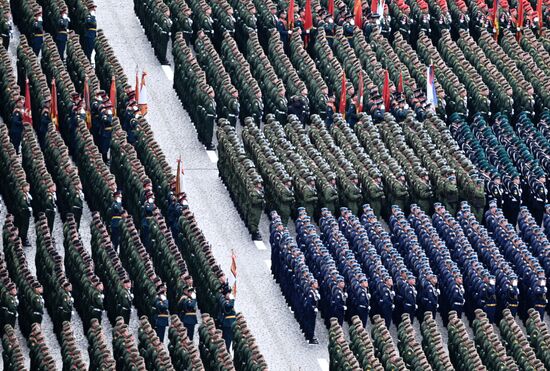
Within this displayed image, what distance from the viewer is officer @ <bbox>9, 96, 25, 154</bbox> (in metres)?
56.9

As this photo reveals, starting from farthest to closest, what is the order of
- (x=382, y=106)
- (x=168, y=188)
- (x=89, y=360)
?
(x=382, y=106) → (x=168, y=188) → (x=89, y=360)

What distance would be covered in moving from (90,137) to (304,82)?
19.7ft

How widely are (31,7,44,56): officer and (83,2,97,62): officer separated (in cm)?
104

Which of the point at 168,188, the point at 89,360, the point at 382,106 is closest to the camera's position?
the point at 89,360

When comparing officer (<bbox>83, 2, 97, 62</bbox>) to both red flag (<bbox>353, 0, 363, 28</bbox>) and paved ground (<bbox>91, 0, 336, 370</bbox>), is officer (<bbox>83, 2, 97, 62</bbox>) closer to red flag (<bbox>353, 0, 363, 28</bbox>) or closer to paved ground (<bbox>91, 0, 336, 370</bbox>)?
paved ground (<bbox>91, 0, 336, 370</bbox>)

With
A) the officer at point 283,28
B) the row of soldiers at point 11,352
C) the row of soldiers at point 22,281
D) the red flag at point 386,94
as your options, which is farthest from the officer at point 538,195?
the row of soldiers at point 11,352

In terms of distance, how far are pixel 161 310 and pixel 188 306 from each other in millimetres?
525

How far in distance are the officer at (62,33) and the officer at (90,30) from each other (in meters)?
0.46

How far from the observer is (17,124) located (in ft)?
187

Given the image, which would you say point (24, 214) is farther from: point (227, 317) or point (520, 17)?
point (520, 17)

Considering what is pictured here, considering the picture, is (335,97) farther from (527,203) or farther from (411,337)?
(411,337)

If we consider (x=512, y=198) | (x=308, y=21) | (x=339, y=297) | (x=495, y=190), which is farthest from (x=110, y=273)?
(x=308, y=21)

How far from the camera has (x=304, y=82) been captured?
5981 centimetres

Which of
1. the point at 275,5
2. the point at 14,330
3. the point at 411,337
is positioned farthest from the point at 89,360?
the point at 275,5
